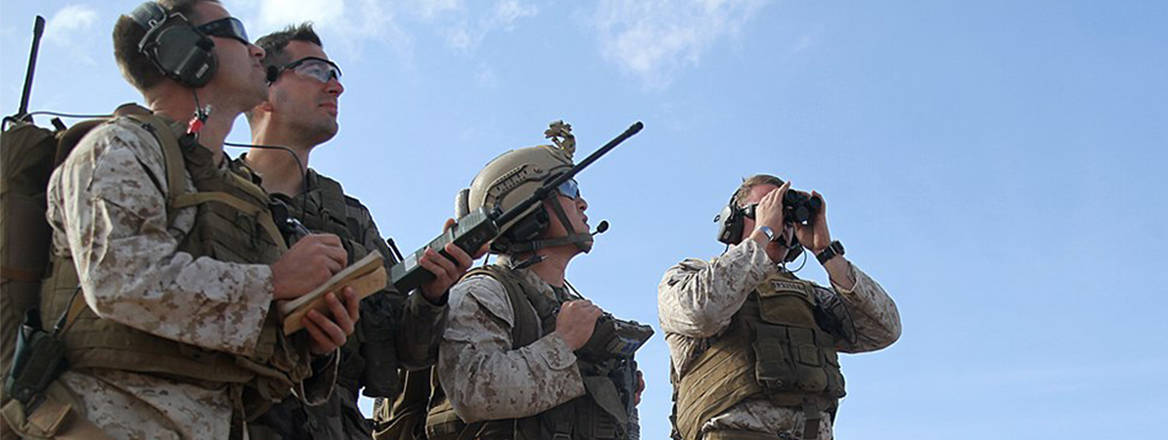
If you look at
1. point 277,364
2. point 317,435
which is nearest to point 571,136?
point 317,435

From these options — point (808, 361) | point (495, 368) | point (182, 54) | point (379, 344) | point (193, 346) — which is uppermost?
point (808, 361)

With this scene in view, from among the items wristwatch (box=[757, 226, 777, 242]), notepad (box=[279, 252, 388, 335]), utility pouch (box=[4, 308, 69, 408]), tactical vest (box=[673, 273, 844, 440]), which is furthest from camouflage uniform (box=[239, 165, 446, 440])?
wristwatch (box=[757, 226, 777, 242])

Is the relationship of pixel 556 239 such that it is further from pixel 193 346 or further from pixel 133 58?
pixel 193 346

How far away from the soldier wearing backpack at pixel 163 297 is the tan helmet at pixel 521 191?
260cm

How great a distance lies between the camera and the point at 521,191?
742cm

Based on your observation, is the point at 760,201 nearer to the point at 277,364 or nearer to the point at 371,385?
the point at 371,385

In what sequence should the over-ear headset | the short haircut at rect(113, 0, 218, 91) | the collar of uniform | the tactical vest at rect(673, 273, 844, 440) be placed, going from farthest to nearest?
the tactical vest at rect(673, 273, 844, 440) < the collar of uniform < the short haircut at rect(113, 0, 218, 91) < the over-ear headset

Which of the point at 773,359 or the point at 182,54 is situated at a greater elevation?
the point at 773,359

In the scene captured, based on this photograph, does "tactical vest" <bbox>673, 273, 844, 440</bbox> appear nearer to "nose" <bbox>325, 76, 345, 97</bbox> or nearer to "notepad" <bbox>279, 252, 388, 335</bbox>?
"nose" <bbox>325, 76, 345, 97</bbox>

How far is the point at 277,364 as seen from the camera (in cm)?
422

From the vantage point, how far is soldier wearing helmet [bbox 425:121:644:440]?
19.7 feet

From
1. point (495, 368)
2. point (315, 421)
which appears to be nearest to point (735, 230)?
point (495, 368)

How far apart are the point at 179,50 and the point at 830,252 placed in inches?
196

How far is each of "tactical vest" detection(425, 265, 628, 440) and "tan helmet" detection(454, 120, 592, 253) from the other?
298 millimetres
